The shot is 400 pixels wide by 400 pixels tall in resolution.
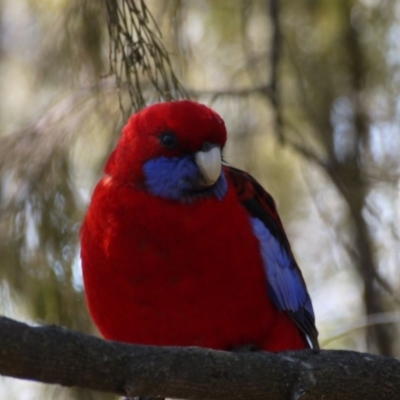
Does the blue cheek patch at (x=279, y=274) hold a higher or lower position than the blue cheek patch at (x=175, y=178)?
lower

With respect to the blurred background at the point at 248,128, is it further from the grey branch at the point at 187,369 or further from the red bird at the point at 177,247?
the grey branch at the point at 187,369

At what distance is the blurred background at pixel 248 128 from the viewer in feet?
12.4

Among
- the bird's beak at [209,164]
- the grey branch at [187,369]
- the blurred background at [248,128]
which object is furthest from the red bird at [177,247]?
the grey branch at [187,369]

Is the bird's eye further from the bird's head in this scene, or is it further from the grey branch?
the grey branch

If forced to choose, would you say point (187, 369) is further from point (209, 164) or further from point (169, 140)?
point (169, 140)

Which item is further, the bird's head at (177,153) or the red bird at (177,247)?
the bird's head at (177,153)

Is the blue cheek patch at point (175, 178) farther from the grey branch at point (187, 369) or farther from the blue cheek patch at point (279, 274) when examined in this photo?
the grey branch at point (187, 369)

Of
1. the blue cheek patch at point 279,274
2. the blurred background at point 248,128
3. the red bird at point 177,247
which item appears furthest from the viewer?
the blurred background at point 248,128

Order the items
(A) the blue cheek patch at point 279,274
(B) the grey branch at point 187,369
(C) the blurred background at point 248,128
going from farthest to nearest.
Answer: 1. (C) the blurred background at point 248,128
2. (A) the blue cheek patch at point 279,274
3. (B) the grey branch at point 187,369

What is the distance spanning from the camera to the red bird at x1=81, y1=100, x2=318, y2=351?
3.04 metres

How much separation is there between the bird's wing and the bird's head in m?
0.20

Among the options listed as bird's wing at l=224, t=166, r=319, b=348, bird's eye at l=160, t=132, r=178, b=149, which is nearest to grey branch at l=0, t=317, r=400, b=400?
bird's wing at l=224, t=166, r=319, b=348

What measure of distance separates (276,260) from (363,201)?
1074 mm

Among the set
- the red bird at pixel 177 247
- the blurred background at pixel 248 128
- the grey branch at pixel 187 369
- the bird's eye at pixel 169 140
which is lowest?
the grey branch at pixel 187 369
